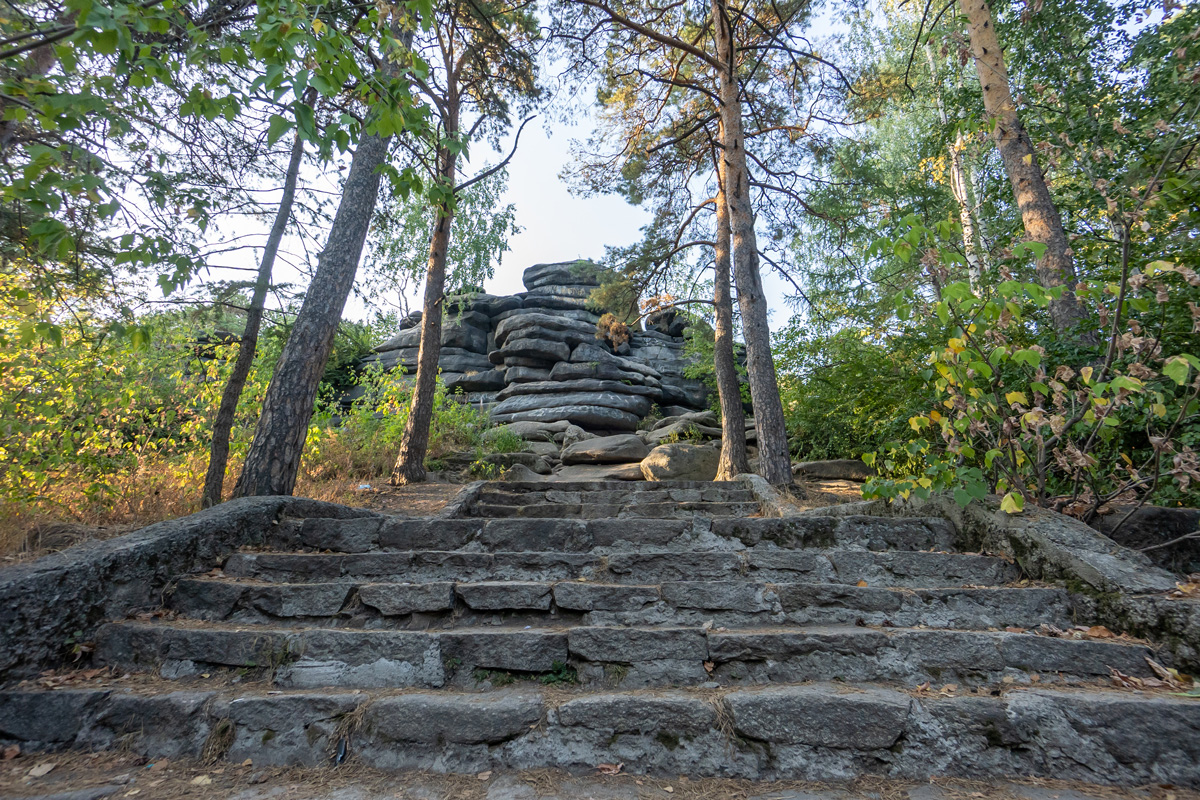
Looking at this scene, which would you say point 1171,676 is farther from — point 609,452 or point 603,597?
point 609,452

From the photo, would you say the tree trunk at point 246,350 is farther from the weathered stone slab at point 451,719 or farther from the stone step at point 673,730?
the weathered stone slab at point 451,719

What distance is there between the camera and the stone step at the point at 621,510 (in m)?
4.68

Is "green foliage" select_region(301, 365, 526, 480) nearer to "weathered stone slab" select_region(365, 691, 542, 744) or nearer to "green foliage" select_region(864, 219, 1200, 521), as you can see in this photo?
"weathered stone slab" select_region(365, 691, 542, 744)

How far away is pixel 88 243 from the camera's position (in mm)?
4672

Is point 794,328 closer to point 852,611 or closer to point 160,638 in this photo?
point 852,611

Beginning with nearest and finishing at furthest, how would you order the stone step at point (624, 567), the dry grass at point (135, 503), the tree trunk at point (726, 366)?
the stone step at point (624, 567), the dry grass at point (135, 503), the tree trunk at point (726, 366)

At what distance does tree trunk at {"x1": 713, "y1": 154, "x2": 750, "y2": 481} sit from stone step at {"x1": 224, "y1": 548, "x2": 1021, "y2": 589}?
14.2 feet

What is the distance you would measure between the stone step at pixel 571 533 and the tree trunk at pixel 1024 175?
9.17 feet

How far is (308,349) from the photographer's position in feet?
15.3

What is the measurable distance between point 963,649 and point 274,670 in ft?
9.78

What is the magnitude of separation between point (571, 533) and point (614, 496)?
2.02 metres

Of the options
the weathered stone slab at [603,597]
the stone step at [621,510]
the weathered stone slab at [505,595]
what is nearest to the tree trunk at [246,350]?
the stone step at [621,510]

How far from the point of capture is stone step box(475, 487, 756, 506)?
549 centimetres

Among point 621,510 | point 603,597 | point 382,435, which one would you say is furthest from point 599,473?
point 603,597
